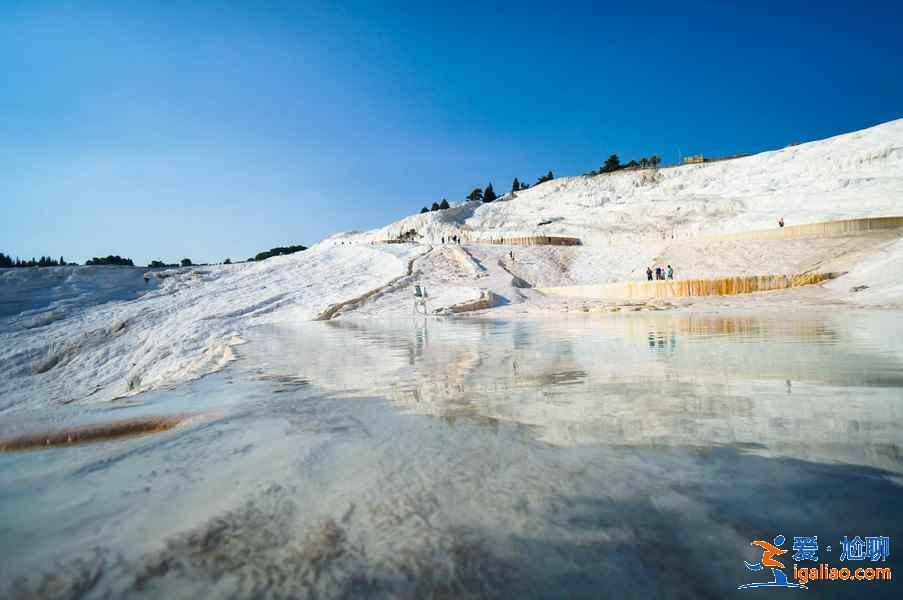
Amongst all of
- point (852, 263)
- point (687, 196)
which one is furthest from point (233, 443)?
point (687, 196)

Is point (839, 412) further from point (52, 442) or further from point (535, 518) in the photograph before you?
point (52, 442)

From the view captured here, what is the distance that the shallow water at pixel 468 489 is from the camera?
1200mm

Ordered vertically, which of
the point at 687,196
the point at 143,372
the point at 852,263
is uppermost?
the point at 687,196

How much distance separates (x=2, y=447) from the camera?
102 inches

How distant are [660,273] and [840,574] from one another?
67.4 ft

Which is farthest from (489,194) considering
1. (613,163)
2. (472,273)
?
(472,273)

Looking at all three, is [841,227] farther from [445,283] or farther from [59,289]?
[59,289]

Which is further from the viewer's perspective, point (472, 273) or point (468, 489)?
point (472, 273)

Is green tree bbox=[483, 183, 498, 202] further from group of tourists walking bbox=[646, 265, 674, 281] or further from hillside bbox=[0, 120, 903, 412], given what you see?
group of tourists walking bbox=[646, 265, 674, 281]

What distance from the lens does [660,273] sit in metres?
20.1

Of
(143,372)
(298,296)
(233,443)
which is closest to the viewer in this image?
(233,443)

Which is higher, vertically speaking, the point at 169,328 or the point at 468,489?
the point at 169,328

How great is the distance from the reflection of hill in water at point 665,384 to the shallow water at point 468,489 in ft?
0.08

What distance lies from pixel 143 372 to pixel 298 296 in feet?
31.3
